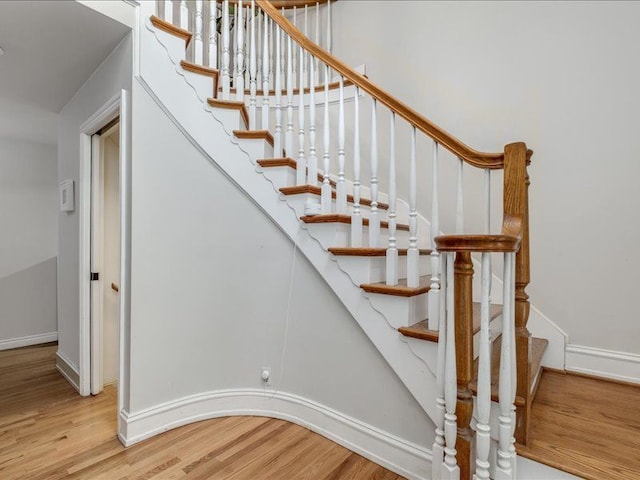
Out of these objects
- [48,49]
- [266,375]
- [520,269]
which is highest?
[48,49]

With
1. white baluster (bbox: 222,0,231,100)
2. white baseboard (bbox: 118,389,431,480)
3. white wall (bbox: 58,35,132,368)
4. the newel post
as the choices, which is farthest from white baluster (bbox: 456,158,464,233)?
white wall (bbox: 58,35,132,368)

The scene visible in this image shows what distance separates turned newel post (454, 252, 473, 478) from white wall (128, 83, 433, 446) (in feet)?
1.64

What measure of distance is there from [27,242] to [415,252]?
4.29 metres

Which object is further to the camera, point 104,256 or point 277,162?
point 104,256

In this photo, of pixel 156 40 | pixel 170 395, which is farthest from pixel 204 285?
pixel 156 40

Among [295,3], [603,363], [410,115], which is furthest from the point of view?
[295,3]

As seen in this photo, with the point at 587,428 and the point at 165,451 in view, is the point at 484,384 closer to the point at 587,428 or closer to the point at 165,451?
the point at 587,428

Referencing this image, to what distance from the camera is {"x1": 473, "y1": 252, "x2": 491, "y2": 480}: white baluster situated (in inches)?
38.8

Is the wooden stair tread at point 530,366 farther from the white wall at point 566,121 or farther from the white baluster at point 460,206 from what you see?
the white baluster at point 460,206

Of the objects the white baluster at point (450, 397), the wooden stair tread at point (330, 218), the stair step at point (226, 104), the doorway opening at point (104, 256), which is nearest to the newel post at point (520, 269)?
the white baluster at point (450, 397)

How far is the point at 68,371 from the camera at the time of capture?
2570 mm

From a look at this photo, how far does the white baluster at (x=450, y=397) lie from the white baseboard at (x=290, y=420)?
39 cm

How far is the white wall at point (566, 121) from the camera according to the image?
173 cm

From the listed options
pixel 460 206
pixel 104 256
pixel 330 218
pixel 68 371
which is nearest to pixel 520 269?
pixel 460 206
